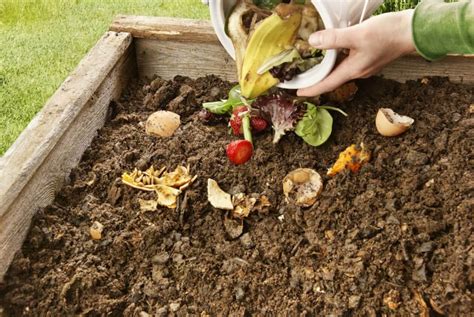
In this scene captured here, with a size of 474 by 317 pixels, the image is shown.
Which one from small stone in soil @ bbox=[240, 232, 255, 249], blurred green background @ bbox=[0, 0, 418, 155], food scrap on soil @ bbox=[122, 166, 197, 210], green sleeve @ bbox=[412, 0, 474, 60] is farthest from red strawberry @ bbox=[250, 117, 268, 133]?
blurred green background @ bbox=[0, 0, 418, 155]

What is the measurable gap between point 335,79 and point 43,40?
166 cm

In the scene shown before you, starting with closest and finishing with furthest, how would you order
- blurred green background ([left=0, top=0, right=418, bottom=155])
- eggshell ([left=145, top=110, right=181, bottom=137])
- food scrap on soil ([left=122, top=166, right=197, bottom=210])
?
1. food scrap on soil ([left=122, top=166, right=197, bottom=210])
2. eggshell ([left=145, top=110, right=181, bottom=137])
3. blurred green background ([left=0, top=0, right=418, bottom=155])

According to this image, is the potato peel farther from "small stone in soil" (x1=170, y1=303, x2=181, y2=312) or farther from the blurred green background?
the blurred green background

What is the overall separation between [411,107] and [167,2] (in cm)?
179

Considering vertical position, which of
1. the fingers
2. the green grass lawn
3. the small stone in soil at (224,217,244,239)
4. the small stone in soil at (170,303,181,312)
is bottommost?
the green grass lawn

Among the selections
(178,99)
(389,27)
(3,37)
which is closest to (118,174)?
(178,99)

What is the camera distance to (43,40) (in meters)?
3.04

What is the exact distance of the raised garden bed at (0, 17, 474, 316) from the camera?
1549mm

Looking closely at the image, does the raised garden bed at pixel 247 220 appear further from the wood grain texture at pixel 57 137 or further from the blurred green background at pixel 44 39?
the blurred green background at pixel 44 39

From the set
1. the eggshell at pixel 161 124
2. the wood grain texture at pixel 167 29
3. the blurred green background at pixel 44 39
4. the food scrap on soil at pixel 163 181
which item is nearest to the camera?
the food scrap on soil at pixel 163 181

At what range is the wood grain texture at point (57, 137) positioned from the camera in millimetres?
1658

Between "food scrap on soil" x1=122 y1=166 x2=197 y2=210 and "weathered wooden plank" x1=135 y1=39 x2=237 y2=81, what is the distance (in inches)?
21.0

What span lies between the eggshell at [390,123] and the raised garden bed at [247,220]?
28 mm

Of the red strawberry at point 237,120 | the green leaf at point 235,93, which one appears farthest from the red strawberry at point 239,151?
the green leaf at point 235,93
